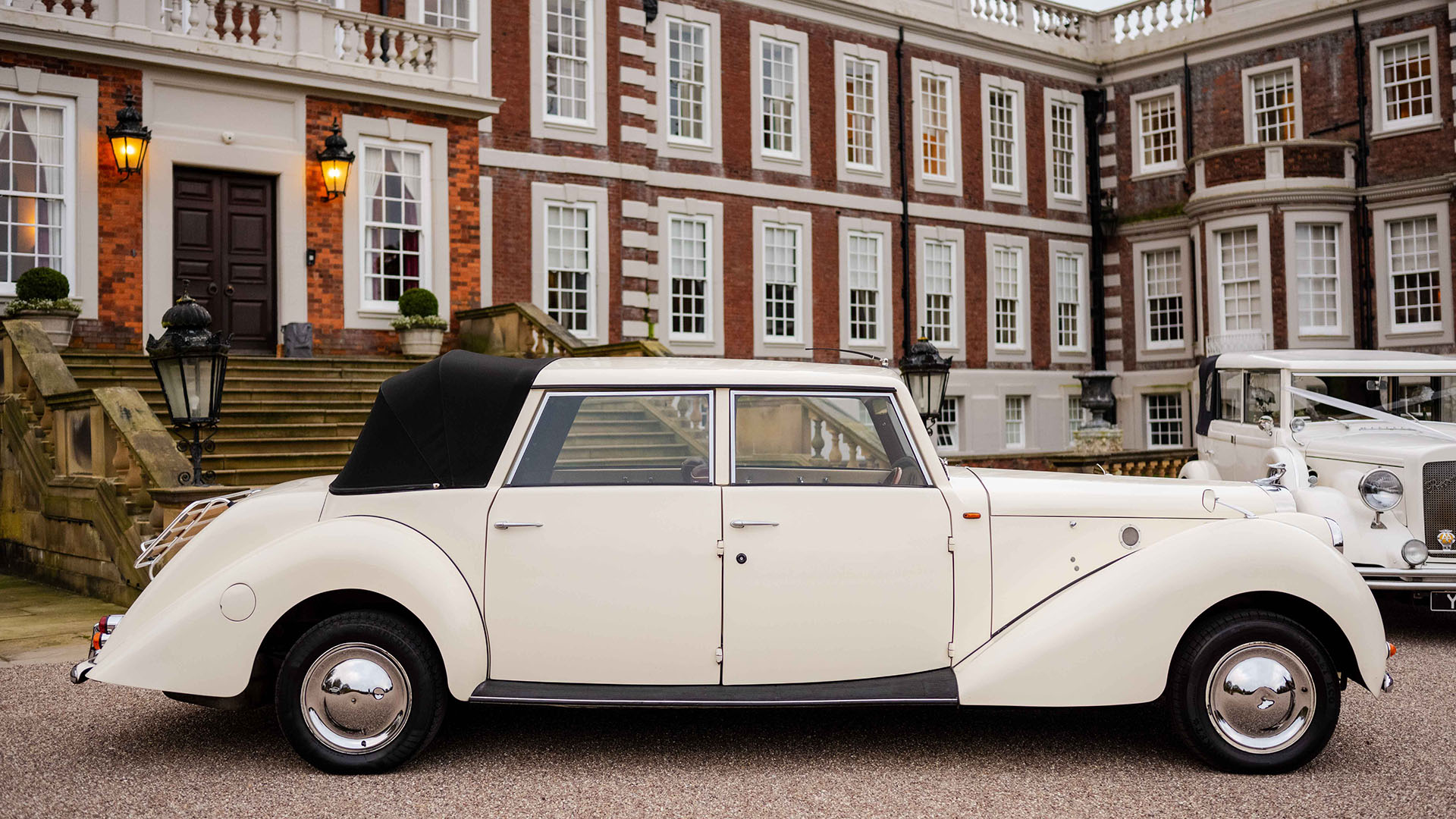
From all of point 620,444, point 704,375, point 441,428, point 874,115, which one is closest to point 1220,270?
point 874,115

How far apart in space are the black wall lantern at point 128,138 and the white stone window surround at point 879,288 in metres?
12.9

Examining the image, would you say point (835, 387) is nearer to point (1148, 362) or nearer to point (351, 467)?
point (351, 467)

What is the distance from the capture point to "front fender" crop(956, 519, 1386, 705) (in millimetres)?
4645

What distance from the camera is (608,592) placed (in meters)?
4.74

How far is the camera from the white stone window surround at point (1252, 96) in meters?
23.9

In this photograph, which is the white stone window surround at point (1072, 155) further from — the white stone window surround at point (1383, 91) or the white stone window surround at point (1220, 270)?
the white stone window surround at point (1383, 91)

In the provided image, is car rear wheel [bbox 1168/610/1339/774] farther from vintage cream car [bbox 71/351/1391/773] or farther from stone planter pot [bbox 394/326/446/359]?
stone planter pot [bbox 394/326/446/359]

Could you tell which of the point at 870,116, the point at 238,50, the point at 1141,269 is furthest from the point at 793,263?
the point at 238,50

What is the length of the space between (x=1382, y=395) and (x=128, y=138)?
13.1 m

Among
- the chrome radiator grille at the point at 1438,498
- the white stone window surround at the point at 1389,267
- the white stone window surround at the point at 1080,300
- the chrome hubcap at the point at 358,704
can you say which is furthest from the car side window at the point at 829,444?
the white stone window surround at the point at 1080,300

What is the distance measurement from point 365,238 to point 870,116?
458 inches

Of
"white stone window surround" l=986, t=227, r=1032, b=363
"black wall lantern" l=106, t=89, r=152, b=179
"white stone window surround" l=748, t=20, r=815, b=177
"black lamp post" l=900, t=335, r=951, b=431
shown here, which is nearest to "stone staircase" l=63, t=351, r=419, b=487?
"black wall lantern" l=106, t=89, r=152, b=179

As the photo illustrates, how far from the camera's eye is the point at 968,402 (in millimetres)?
24344

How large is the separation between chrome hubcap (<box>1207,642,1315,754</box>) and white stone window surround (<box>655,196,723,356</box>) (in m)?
15.7
